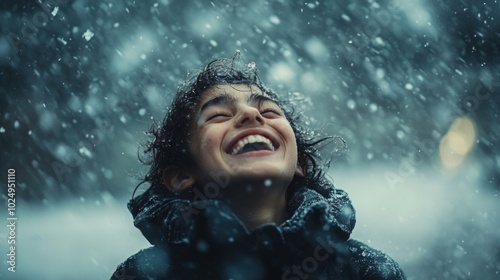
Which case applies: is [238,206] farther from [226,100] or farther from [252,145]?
[226,100]

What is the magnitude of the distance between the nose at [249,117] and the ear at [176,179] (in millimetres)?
227

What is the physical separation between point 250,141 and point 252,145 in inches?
0.6

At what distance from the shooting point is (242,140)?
124cm

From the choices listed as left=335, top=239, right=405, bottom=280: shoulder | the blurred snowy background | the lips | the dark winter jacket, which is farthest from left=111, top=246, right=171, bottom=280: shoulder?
the blurred snowy background

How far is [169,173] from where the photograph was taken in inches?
57.8

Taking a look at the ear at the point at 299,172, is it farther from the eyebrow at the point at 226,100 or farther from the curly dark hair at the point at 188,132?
the eyebrow at the point at 226,100

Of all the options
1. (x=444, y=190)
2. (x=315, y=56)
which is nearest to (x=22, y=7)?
(x=315, y=56)

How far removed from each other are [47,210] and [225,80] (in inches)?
148

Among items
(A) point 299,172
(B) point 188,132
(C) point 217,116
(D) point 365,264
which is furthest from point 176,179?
(D) point 365,264

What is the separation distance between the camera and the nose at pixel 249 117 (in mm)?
1271

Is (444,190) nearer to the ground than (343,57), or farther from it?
nearer to the ground

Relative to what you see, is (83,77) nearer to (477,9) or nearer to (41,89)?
(41,89)

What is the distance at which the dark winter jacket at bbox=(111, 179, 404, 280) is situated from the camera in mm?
1040

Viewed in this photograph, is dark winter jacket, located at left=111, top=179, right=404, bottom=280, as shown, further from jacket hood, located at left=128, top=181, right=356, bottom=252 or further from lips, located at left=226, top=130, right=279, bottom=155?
lips, located at left=226, top=130, right=279, bottom=155
